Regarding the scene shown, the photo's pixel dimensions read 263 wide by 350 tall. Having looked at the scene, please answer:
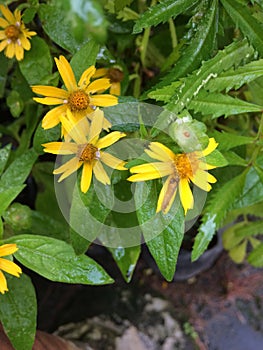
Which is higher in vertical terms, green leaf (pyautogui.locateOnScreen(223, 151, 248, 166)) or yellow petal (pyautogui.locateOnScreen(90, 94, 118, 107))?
yellow petal (pyautogui.locateOnScreen(90, 94, 118, 107))

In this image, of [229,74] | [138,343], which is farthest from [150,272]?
[229,74]

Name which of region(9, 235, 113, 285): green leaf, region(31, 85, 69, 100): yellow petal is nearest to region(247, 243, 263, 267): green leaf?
region(9, 235, 113, 285): green leaf

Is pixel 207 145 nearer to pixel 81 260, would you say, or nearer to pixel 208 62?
pixel 208 62

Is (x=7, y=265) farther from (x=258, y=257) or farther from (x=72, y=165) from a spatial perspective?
(x=258, y=257)

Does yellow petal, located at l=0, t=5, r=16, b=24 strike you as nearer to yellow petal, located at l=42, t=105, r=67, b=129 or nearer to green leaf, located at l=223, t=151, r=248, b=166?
yellow petal, located at l=42, t=105, r=67, b=129

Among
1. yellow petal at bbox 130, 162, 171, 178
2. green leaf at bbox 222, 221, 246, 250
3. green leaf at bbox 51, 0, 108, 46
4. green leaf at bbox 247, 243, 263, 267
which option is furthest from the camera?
green leaf at bbox 222, 221, 246, 250

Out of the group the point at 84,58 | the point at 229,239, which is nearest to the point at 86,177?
the point at 84,58
